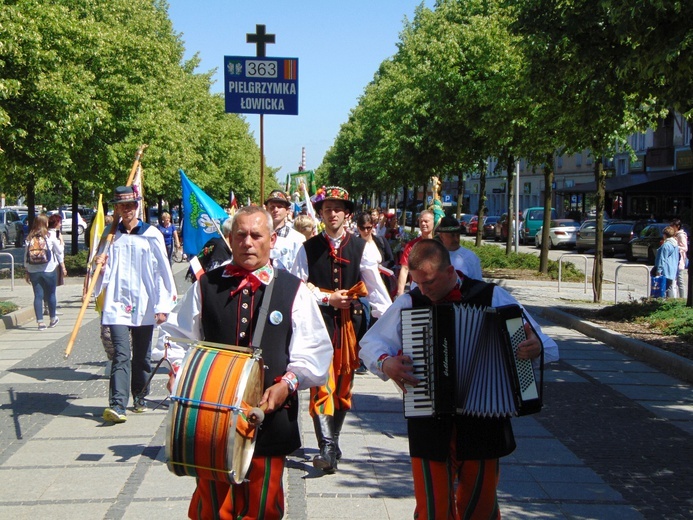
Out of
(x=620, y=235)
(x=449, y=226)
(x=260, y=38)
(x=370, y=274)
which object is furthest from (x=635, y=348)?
(x=620, y=235)

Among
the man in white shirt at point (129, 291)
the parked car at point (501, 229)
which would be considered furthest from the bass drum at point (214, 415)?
the parked car at point (501, 229)

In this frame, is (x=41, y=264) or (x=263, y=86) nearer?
(x=263, y=86)

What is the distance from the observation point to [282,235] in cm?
956

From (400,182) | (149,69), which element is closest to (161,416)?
(149,69)

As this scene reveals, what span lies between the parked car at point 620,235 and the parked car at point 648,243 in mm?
2936

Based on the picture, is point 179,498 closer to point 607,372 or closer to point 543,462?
point 543,462

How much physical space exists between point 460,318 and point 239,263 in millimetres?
1013

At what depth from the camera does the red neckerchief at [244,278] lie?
4082 mm

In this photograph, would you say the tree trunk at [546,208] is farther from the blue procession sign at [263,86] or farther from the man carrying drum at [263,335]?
the man carrying drum at [263,335]

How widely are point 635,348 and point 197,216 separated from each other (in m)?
6.61

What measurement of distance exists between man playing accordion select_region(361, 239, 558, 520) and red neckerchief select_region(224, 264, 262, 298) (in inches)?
25.6

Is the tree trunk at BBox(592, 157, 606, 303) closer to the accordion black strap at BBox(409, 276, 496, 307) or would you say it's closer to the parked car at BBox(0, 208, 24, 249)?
the accordion black strap at BBox(409, 276, 496, 307)

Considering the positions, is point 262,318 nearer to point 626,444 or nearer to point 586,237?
point 626,444

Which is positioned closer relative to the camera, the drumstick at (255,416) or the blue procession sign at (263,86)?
the drumstick at (255,416)
